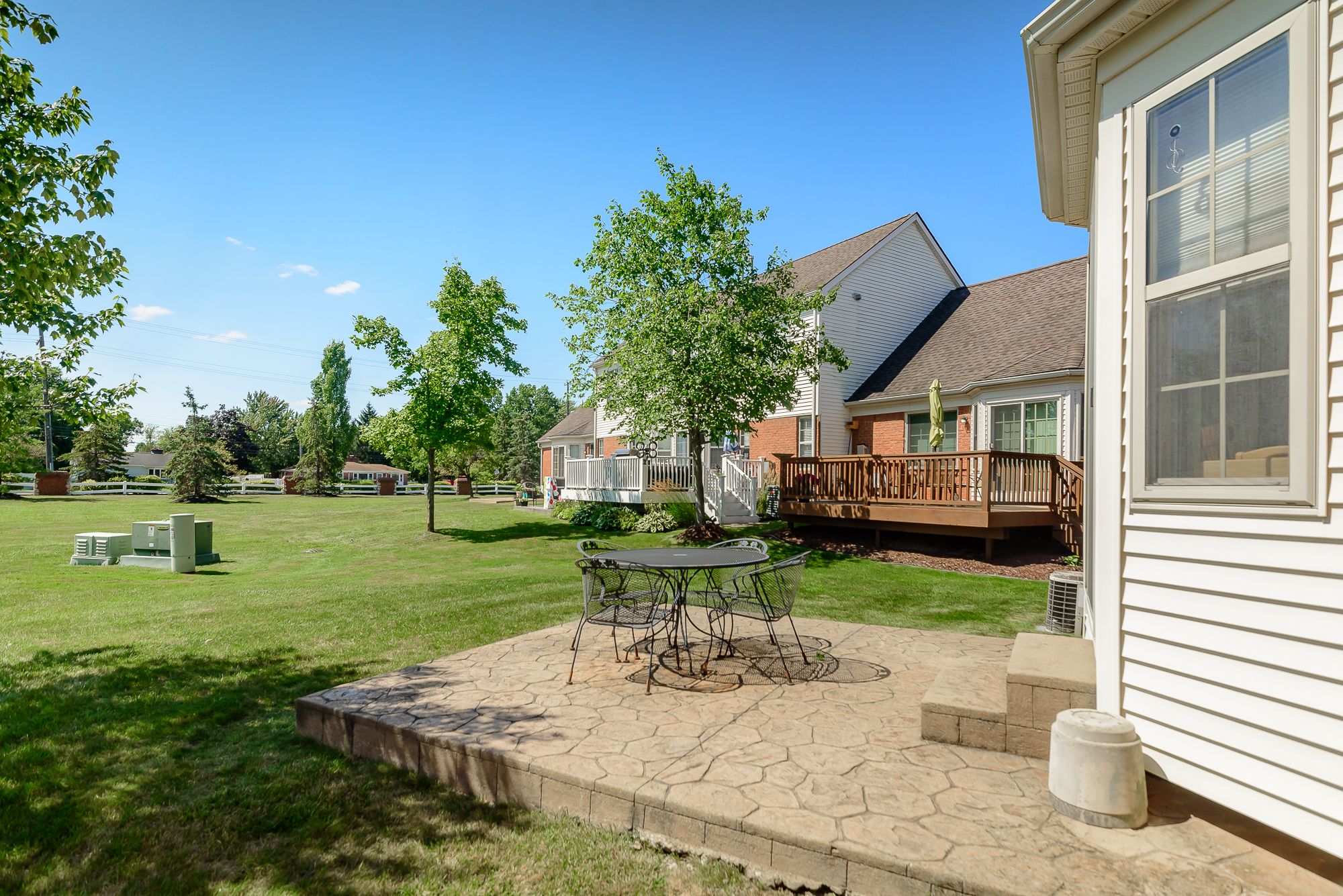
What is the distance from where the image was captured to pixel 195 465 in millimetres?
33781

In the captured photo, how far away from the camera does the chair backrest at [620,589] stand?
5.25m

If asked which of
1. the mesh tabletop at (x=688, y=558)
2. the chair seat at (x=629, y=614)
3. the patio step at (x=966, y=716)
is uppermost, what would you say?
the mesh tabletop at (x=688, y=558)

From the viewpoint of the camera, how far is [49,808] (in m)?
3.45

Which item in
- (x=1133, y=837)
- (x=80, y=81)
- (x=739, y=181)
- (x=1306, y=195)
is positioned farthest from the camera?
(x=739, y=181)

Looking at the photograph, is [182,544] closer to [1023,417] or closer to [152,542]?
[152,542]

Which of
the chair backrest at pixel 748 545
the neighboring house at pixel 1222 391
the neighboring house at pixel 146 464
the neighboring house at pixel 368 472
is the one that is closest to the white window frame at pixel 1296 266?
the neighboring house at pixel 1222 391

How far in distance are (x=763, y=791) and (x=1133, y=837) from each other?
1.64 metres

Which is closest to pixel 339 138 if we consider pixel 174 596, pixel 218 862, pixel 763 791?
pixel 174 596

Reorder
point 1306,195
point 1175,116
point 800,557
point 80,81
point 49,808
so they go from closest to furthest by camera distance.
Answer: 1. point 1306,195
2. point 1175,116
3. point 49,808
4. point 800,557
5. point 80,81

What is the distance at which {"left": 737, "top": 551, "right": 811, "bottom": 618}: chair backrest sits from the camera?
5.28 m

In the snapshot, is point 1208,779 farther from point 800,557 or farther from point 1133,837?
point 800,557

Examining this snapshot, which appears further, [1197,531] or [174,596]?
[174,596]

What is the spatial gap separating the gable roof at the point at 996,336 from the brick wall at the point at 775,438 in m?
2.12

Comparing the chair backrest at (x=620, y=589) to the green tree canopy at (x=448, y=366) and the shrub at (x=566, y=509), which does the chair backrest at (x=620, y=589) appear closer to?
the green tree canopy at (x=448, y=366)
